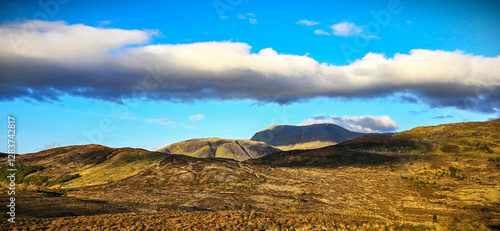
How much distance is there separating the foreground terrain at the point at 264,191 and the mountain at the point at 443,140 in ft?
2.44

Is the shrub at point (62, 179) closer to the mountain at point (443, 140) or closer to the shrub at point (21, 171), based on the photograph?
the shrub at point (21, 171)

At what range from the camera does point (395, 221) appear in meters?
30.6

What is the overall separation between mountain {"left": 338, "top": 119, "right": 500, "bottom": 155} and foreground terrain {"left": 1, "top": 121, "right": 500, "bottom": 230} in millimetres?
744

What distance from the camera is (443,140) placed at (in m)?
108

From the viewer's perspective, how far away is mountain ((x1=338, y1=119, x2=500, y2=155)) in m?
94.1

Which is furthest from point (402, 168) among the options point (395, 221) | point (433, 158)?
point (395, 221)

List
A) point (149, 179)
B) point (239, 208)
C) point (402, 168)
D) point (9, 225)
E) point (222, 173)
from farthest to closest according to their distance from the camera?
point (402, 168)
point (222, 173)
point (149, 179)
point (239, 208)
point (9, 225)

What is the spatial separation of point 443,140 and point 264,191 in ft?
288

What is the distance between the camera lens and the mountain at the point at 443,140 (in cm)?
9406

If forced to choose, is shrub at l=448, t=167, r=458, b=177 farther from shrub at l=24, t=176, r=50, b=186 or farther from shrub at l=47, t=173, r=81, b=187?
shrub at l=24, t=176, r=50, b=186

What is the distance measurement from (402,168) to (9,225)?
8727cm

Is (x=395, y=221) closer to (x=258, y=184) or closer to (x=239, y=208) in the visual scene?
(x=239, y=208)

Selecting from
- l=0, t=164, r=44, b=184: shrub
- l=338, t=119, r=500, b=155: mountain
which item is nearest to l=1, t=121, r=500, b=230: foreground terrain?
l=0, t=164, r=44, b=184: shrub

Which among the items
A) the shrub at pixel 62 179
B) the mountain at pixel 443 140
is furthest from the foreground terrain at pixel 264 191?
the mountain at pixel 443 140
